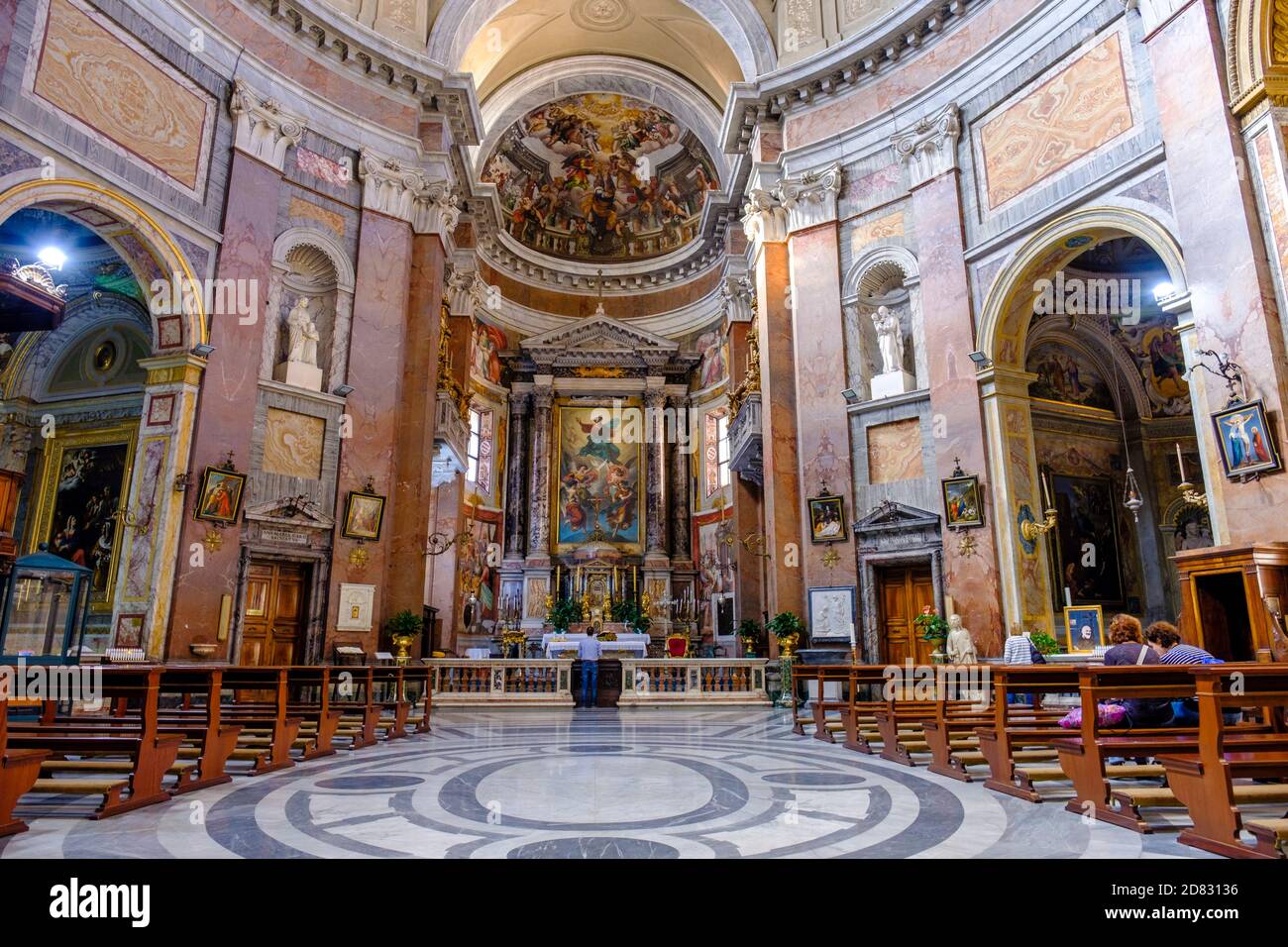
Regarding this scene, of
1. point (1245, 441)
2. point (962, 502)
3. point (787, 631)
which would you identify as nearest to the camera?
point (1245, 441)

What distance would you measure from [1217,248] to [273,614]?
46.6ft

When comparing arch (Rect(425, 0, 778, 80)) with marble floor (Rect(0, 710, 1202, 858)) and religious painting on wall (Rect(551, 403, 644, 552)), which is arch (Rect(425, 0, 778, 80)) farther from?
marble floor (Rect(0, 710, 1202, 858))

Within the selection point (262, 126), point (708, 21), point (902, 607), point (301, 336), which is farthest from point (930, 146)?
point (301, 336)

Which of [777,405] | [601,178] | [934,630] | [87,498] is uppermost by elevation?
[601,178]

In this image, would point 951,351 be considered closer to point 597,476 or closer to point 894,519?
point 894,519

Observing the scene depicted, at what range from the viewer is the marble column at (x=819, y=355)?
46.2 feet

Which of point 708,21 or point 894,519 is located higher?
point 708,21

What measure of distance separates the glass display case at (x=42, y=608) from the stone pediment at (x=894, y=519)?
1166cm

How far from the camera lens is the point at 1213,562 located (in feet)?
25.1

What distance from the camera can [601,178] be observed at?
1003 inches

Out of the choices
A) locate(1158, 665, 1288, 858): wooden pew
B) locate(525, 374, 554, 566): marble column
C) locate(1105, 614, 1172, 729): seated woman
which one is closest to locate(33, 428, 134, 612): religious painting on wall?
locate(525, 374, 554, 566): marble column

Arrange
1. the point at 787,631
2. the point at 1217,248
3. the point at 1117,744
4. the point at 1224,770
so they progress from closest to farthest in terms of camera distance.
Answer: the point at 1224,770
the point at 1117,744
the point at 1217,248
the point at 787,631

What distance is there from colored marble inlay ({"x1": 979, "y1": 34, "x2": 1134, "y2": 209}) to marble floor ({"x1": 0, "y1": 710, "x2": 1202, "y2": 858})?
9701mm
